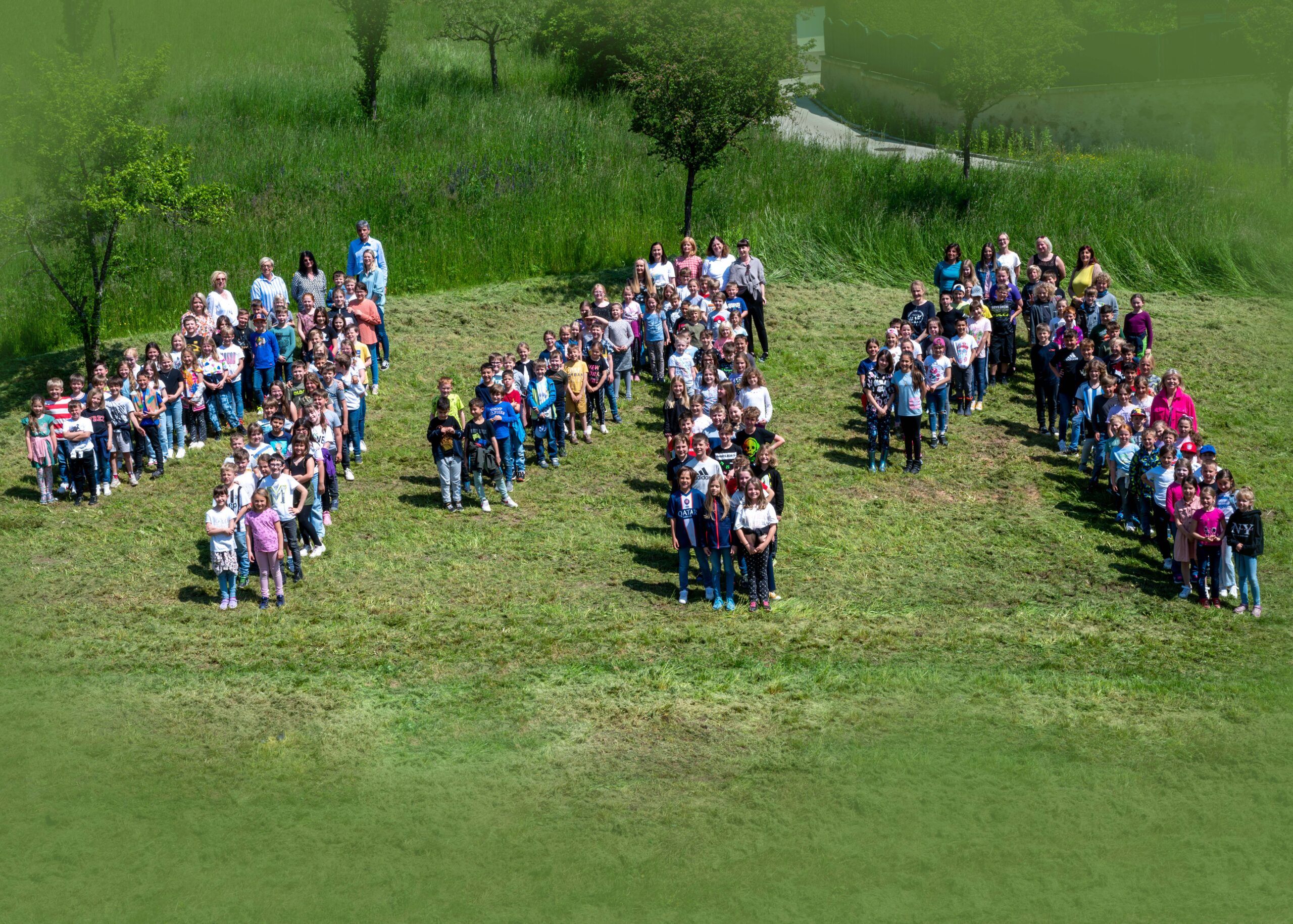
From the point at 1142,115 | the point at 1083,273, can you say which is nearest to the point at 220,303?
the point at 1083,273

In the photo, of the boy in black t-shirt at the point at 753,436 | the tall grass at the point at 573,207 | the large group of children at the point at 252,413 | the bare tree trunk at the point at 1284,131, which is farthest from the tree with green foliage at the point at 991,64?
the boy in black t-shirt at the point at 753,436

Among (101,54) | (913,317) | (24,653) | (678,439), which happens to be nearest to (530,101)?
(101,54)

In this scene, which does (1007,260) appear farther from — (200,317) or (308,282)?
(200,317)

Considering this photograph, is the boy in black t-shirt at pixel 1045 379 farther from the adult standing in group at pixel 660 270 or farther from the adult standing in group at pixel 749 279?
the adult standing in group at pixel 660 270

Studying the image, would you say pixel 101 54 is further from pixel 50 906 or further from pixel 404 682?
pixel 50 906

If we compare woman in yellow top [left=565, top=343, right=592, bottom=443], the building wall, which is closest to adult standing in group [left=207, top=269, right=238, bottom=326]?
woman in yellow top [left=565, top=343, right=592, bottom=443]

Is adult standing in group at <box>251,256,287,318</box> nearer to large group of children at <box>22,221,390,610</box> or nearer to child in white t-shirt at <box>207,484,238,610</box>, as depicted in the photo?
large group of children at <box>22,221,390,610</box>

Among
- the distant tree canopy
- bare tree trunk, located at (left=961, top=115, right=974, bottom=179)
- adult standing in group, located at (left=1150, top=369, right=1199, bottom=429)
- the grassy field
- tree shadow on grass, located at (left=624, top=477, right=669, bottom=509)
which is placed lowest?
the grassy field
